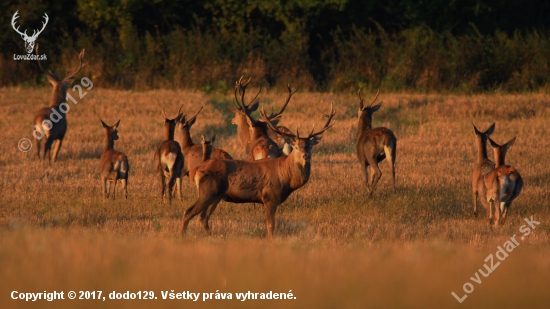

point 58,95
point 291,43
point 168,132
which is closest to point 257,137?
point 168,132

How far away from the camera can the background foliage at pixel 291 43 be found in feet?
103

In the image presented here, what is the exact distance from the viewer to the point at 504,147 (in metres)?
Result: 12.7

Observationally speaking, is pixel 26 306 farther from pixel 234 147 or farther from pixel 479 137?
pixel 234 147

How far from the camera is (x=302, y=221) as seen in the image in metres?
12.0

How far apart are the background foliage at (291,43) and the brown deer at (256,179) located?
1859 centimetres

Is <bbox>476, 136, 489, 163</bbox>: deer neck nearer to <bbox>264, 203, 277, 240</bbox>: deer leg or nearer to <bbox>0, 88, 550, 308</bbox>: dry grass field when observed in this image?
<bbox>0, 88, 550, 308</bbox>: dry grass field

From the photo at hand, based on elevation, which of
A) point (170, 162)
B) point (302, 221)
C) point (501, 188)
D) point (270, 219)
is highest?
point (170, 162)

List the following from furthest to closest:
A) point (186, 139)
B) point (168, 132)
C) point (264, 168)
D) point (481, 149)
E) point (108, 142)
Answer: point (186, 139), point (108, 142), point (168, 132), point (481, 149), point (264, 168)

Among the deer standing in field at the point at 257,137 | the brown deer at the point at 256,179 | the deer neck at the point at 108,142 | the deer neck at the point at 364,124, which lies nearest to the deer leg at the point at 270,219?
the brown deer at the point at 256,179

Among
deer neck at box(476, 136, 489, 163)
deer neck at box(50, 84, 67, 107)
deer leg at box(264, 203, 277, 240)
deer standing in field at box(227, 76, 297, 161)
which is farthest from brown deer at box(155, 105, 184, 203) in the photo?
deer neck at box(50, 84, 67, 107)

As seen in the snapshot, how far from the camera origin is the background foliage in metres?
31.4

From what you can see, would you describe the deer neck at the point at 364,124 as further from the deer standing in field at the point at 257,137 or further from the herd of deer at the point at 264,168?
the deer standing in field at the point at 257,137

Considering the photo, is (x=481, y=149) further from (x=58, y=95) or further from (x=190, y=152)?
(x=58, y=95)

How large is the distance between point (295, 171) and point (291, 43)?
23.4 m
